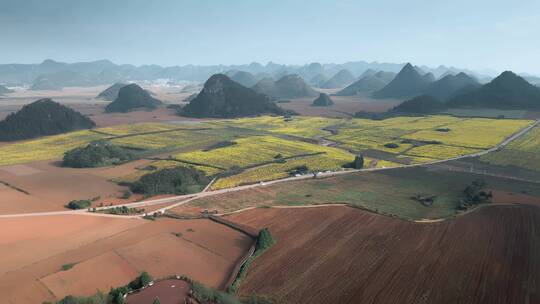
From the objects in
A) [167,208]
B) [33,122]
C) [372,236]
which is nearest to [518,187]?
[372,236]

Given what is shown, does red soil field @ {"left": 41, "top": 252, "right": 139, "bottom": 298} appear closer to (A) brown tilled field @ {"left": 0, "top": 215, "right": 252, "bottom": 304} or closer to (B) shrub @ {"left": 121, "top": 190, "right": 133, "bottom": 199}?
(A) brown tilled field @ {"left": 0, "top": 215, "right": 252, "bottom": 304}

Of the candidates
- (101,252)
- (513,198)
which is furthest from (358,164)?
(101,252)

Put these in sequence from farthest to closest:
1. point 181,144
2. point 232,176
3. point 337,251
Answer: point 181,144 → point 232,176 → point 337,251

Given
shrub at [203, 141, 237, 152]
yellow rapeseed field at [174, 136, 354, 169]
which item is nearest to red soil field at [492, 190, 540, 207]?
yellow rapeseed field at [174, 136, 354, 169]

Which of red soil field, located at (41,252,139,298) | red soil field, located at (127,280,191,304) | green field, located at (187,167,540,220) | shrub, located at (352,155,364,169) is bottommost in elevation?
red soil field, located at (41,252,139,298)

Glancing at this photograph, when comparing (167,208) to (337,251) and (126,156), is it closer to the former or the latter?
(337,251)
